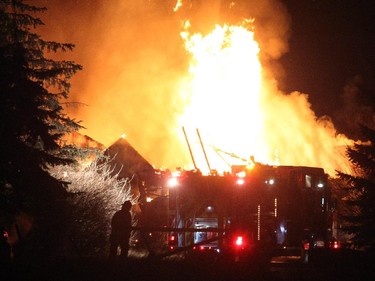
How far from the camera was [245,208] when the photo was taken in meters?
15.3

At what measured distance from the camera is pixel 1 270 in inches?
416

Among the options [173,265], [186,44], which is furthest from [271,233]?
[186,44]

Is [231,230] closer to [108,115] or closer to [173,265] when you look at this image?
[173,265]

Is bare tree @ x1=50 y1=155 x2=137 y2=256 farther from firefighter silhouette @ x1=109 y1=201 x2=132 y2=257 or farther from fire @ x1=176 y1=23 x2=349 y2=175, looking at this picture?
fire @ x1=176 y1=23 x2=349 y2=175

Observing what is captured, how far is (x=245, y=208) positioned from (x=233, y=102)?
765 inches

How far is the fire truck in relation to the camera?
15336 mm

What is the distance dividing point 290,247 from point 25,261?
27.2 ft

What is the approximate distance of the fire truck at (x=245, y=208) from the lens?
1534 cm

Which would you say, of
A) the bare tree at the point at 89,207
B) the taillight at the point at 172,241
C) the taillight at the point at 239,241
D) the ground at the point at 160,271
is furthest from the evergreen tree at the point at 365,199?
the bare tree at the point at 89,207

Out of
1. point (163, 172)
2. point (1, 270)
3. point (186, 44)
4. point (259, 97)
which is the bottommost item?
point (1, 270)

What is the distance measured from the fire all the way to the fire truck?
12.1 meters

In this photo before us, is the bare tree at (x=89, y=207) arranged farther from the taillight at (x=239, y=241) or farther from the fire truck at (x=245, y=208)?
the taillight at (x=239, y=241)

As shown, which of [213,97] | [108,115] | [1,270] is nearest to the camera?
[1,270]

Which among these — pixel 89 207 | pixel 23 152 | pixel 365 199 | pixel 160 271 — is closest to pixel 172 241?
pixel 89 207
